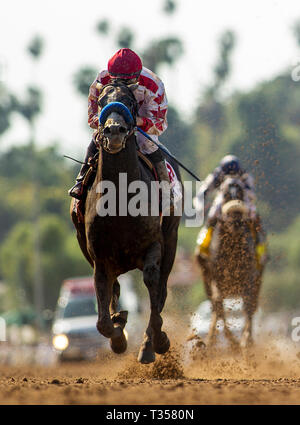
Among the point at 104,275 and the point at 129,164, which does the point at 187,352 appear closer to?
the point at 104,275

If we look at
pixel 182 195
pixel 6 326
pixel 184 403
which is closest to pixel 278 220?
pixel 182 195

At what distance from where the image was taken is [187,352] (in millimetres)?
12117

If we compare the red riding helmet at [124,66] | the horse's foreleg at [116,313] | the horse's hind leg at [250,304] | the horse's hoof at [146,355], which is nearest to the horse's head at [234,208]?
the horse's hind leg at [250,304]

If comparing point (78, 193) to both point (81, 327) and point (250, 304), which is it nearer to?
point (250, 304)

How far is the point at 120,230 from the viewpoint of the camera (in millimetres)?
8445

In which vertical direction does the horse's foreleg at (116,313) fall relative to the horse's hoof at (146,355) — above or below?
above

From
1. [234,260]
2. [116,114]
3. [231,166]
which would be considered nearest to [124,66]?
[116,114]

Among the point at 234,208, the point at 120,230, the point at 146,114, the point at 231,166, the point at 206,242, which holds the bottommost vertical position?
the point at 120,230

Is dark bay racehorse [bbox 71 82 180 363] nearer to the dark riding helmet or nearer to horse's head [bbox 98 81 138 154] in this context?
horse's head [bbox 98 81 138 154]

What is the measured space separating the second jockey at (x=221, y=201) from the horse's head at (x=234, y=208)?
3.0 inches

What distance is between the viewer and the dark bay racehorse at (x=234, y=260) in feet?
40.1

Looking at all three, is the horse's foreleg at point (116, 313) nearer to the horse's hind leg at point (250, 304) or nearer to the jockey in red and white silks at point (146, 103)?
the jockey in red and white silks at point (146, 103)

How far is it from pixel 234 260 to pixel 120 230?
4.11m

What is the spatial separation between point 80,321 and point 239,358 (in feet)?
30.7
